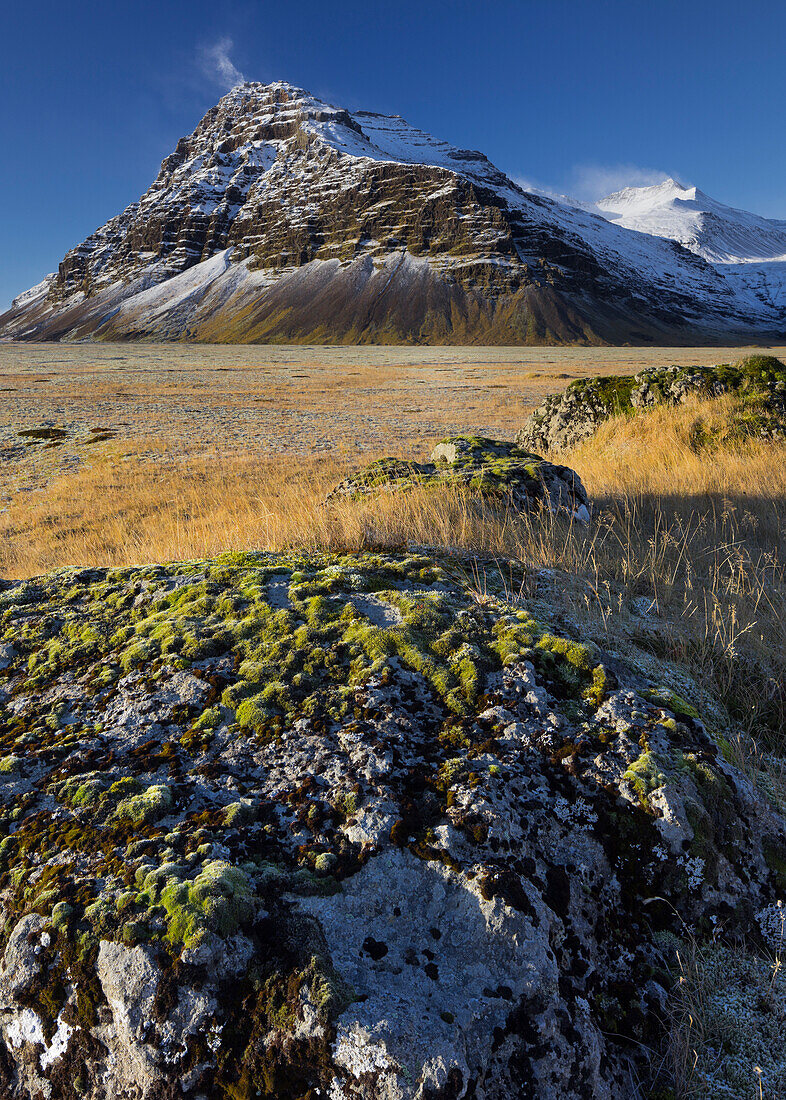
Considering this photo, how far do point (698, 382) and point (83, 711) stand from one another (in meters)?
13.4

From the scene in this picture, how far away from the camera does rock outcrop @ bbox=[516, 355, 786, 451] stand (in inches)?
421

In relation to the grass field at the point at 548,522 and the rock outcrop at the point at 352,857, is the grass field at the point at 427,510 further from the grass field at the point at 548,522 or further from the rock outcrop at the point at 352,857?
the rock outcrop at the point at 352,857

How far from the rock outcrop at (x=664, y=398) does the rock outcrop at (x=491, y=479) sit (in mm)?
5233

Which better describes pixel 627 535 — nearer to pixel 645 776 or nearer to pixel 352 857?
pixel 645 776

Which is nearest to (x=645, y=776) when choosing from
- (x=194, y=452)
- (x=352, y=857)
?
(x=352, y=857)

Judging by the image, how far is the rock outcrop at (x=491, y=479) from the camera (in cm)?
677

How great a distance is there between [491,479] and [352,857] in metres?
5.85

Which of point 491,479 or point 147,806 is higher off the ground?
point 491,479

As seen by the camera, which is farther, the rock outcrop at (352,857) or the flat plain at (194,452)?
the flat plain at (194,452)

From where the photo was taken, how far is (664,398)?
12.5m

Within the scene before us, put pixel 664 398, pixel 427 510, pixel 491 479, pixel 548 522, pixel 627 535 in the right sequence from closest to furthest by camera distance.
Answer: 1. pixel 427 510
2. pixel 627 535
3. pixel 548 522
4. pixel 491 479
5. pixel 664 398

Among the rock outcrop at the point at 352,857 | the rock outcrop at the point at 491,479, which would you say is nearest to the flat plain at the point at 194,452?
the rock outcrop at the point at 491,479

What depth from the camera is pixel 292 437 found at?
77.5ft

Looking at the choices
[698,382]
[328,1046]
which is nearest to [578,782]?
[328,1046]
